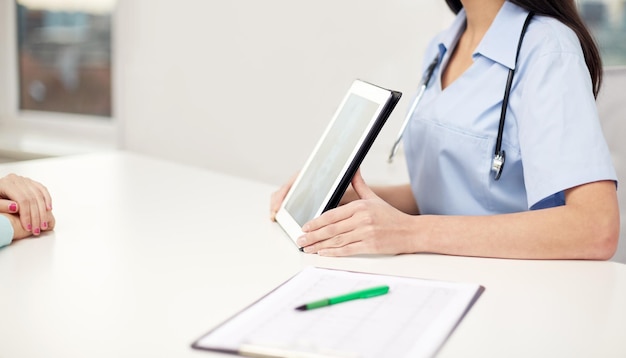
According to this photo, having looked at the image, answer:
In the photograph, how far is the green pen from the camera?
83cm

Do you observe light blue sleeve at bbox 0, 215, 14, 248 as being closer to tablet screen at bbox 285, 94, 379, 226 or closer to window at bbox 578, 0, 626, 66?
tablet screen at bbox 285, 94, 379, 226

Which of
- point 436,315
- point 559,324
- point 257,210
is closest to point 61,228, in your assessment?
point 257,210

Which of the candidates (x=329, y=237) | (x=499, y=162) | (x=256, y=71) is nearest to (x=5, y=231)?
(x=329, y=237)

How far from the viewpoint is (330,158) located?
1.18m

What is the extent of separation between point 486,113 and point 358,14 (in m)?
0.92

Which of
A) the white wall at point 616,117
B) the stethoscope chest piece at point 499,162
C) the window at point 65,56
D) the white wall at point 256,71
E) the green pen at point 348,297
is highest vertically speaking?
the white wall at point 616,117

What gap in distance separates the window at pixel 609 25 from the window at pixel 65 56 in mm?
1787

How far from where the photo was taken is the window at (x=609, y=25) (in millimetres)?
2086

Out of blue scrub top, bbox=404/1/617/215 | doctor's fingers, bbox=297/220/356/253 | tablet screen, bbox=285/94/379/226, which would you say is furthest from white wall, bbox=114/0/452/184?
doctor's fingers, bbox=297/220/356/253

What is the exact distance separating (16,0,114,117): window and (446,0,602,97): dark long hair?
207 centimetres

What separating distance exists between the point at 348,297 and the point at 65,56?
2.52 m

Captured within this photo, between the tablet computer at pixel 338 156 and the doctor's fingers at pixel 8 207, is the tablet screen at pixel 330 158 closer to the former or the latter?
the tablet computer at pixel 338 156

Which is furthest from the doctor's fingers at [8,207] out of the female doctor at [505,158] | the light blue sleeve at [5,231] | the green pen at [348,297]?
the green pen at [348,297]

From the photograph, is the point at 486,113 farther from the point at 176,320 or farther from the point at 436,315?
the point at 176,320
